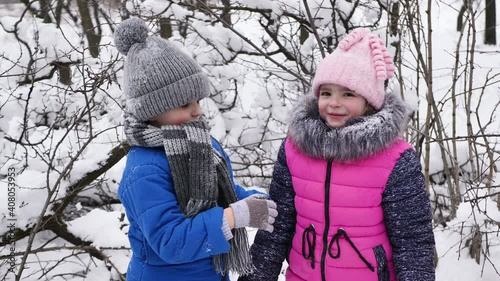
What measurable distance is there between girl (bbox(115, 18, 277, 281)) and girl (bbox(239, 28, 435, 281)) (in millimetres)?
190

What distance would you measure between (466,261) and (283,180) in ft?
7.33

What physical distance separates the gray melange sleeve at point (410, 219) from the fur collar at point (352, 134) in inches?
4.5

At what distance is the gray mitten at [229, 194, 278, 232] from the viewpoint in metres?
1.77

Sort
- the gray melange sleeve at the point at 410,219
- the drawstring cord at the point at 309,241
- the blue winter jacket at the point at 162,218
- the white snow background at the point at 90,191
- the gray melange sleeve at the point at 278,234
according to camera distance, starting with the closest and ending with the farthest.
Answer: the blue winter jacket at the point at 162,218 → the gray melange sleeve at the point at 410,219 → the drawstring cord at the point at 309,241 → the gray melange sleeve at the point at 278,234 → the white snow background at the point at 90,191

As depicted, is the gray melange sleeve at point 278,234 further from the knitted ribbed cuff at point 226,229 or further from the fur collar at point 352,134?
the knitted ribbed cuff at point 226,229

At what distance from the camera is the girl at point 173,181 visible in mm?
1693

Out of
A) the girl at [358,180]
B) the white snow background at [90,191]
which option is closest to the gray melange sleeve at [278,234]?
the girl at [358,180]

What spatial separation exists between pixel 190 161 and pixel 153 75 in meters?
0.31

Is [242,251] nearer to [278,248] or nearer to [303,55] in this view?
[278,248]

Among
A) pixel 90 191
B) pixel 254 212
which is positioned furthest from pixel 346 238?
pixel 90 191

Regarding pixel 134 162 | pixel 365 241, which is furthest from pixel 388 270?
pixel 134 162

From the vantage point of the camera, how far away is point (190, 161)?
5.83ft

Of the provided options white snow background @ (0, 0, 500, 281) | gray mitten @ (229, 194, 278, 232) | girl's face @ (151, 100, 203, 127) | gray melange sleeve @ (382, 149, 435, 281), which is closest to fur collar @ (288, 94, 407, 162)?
gray melange sleeve @ (382, 149, 435, 281)

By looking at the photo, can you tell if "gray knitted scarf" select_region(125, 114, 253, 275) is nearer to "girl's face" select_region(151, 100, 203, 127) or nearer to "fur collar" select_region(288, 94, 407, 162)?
"girl's face" select_region(151, 100, 203, 127)
